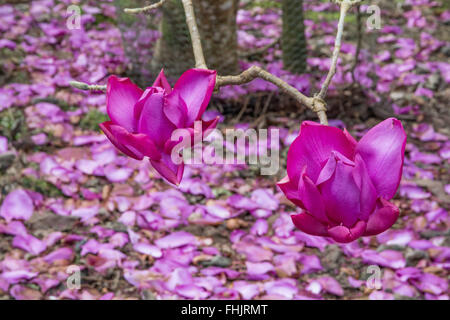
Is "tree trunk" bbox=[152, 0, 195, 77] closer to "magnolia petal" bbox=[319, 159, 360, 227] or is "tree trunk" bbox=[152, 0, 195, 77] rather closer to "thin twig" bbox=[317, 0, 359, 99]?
"thin twig" bbox=[317, 0, 359, 99]

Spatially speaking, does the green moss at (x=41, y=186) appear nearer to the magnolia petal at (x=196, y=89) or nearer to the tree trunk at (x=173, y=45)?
the tree trunk at (x=173, y=45)

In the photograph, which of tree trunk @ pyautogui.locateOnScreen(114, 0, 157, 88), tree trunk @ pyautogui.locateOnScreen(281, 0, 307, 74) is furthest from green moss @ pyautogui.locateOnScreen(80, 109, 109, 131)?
tree trunk @ pyautogui.locateOnScreen(281, 0, 307, 74)

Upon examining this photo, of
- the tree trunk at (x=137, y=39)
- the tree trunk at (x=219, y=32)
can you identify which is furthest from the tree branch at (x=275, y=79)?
the tree trunk at (x=137, y=39)

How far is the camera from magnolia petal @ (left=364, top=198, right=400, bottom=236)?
382 millimetres

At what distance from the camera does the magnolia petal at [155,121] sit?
41 cm

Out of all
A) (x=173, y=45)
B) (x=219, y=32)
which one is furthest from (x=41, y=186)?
(x=219, y=32)

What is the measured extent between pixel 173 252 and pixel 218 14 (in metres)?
0.79

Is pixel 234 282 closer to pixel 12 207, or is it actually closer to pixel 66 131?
pixel 12 207

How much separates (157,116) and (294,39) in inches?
81.4

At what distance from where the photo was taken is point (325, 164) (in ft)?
1.26

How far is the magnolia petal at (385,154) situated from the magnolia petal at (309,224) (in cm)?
4

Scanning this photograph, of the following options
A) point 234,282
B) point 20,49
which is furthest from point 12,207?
point 20,49

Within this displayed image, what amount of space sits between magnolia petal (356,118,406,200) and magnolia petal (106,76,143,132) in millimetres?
163

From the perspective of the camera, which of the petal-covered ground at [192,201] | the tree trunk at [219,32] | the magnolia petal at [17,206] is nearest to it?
the petal-covered ground at [192,201]
